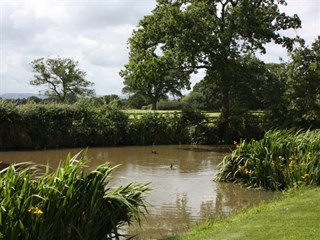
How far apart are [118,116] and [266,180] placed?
55.8 feet

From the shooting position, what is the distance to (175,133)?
97.6ft

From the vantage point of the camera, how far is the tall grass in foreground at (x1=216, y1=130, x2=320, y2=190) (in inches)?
457

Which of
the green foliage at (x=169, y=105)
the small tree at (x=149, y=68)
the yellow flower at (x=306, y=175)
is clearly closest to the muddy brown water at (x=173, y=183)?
the yellow flower at (x=306, y=175)

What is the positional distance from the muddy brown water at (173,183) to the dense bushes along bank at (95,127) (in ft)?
5.42

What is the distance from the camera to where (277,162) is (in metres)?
12.5

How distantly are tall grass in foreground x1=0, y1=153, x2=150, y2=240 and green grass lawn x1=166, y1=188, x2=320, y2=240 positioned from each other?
46.7 inches

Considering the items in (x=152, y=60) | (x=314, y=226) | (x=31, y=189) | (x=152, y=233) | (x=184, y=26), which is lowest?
(x=152, y=233)

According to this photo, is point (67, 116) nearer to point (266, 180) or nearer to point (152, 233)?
A: point (266, 180)

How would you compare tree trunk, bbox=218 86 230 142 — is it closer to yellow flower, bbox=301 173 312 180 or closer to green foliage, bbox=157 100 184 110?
yellow flower, bbox=301 173 312 180

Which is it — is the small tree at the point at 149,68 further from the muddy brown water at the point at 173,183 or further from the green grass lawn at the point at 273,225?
the green grass lawn at the point at 273,225

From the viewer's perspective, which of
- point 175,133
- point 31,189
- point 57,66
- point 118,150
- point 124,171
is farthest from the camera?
point 57,66

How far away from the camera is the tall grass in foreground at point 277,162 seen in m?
11.6

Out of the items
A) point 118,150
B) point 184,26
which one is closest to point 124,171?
point 118,150

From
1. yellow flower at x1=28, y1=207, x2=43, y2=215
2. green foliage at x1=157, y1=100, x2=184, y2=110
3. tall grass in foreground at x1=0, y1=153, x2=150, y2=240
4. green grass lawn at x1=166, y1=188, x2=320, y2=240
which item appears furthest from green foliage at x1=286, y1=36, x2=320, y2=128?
green foliage at x1=157, y1=100, x2=184, y2=110
